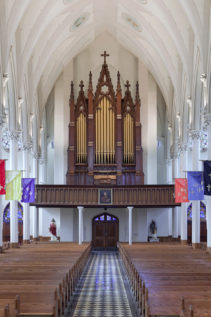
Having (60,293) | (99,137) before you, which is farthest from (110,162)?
(60,293)

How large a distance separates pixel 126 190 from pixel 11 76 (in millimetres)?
10423

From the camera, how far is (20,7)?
2259 centimetres

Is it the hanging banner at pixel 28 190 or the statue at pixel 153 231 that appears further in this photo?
the statue at pixel 153 231

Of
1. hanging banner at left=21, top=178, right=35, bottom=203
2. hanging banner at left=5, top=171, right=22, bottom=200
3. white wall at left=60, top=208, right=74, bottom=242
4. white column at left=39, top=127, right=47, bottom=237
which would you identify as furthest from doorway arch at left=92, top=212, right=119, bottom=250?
hanging banner at left=5, top=171, right=22, bottom=200

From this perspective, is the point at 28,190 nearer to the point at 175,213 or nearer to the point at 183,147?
the point at 183,147

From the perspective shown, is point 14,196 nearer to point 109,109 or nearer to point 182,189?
point 182,189

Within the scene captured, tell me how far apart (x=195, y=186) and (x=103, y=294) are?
31.3ft

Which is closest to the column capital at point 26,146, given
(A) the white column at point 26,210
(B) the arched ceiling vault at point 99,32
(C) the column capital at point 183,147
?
(A) the white column at point 26,210

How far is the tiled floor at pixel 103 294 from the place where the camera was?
472 inches


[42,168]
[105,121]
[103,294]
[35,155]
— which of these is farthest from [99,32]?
[103,294]

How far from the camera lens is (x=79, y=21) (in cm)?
3117

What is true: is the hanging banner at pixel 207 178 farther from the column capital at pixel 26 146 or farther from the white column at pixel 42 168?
the white column at pixel 42 168

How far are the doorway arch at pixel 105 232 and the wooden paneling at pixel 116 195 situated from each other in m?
4.43

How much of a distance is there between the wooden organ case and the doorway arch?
4.24 m
